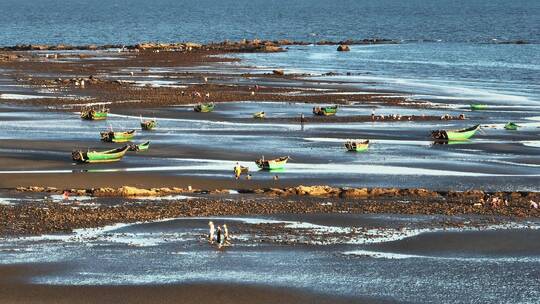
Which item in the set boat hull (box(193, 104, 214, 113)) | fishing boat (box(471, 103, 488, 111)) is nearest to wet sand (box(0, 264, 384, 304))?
boat hull (box(193, 104, 214, 113))

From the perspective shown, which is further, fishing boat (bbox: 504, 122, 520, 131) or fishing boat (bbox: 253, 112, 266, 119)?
fishing boat (bbox: 253, 112, 266, 119)

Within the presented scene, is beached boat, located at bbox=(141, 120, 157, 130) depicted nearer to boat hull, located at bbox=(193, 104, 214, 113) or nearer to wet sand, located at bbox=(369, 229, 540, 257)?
boat hull, located at bbox=(193, 104, 214, 113)

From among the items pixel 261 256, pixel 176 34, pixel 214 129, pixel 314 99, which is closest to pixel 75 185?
pixel 261 256

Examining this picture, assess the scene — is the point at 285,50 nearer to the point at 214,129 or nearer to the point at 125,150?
the point at 214,129

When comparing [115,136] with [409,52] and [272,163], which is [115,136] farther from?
[409,52]

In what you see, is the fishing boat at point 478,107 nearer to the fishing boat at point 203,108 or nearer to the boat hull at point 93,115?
the fishing boat at point 203,108
